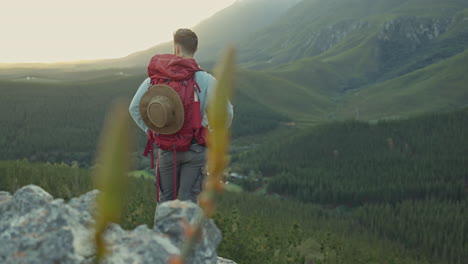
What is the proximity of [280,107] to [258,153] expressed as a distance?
200 ft

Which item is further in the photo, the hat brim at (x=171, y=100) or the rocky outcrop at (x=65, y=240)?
the hat brim at (x=171, y=100)

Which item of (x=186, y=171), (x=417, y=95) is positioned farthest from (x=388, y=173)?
(x=417, y=95)

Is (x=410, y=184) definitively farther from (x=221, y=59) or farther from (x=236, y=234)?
(x=221, y=59)

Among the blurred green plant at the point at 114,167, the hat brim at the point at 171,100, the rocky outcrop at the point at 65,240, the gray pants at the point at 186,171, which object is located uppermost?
the blurred green plant at the point at 114,167

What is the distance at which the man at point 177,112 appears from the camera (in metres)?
4.92

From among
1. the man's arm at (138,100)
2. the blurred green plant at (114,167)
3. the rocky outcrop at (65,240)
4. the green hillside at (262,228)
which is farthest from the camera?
the green hillside at (262,228)

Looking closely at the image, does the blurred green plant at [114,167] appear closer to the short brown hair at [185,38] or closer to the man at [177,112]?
the man at [177,112]

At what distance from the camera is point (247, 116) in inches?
3925

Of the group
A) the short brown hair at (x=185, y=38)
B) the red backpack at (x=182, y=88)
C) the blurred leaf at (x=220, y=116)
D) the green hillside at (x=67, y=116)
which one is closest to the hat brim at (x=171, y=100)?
the red backpack at (x=182, y=88)

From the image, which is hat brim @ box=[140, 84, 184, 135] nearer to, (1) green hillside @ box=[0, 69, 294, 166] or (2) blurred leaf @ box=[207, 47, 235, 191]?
(2) blurred leaf @ box=[207, 47, 235, 191]

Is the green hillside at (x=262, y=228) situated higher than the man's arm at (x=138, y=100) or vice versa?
the man's arm at (x=138, y=100)

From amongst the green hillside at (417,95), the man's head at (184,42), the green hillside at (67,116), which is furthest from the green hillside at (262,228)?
the green hillside at (417,95)

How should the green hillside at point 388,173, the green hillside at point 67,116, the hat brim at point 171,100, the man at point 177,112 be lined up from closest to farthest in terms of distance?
the hat brim at point 171,100 → the man at point 177,112 → the green hillside at point 388,173 → the green hillside at point 67,116

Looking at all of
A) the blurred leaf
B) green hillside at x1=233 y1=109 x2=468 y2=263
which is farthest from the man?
green hillside at x1=233 y1=109 x2=468 y2=263
